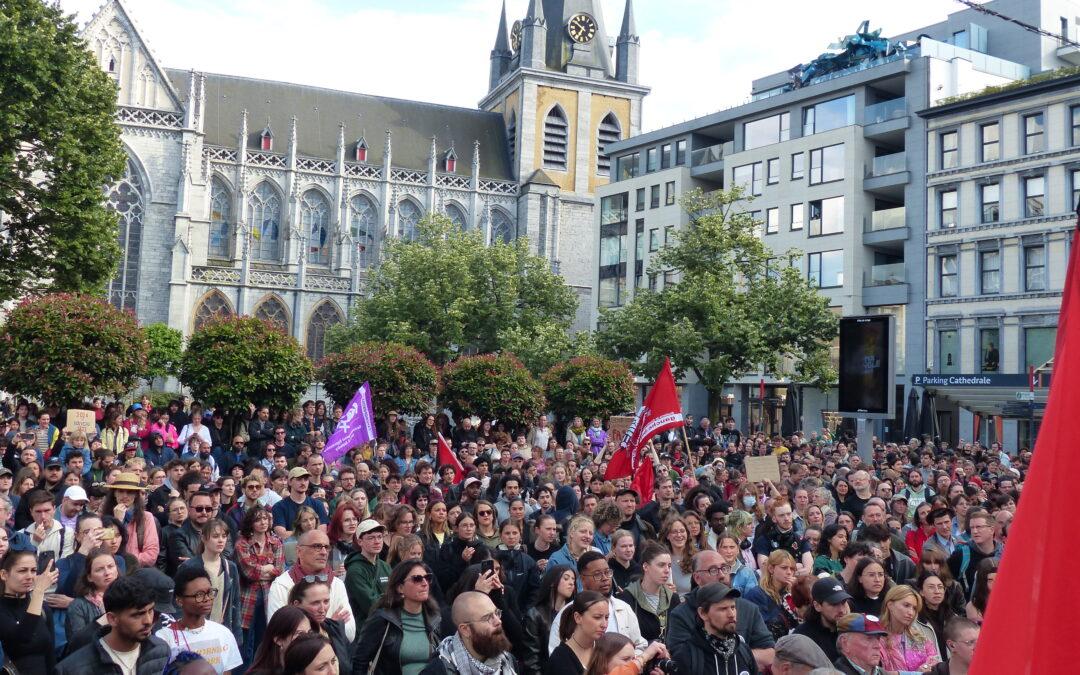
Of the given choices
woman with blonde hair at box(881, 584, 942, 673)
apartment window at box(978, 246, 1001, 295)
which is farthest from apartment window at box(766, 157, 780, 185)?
woman with blonde hair at box(881, 584, 942, 673)

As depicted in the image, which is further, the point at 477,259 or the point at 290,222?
the point at 290,222

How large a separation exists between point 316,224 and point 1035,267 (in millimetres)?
42945

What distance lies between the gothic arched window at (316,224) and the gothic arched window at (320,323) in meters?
4.16

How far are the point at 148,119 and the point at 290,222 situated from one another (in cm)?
1044

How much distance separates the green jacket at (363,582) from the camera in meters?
7.80

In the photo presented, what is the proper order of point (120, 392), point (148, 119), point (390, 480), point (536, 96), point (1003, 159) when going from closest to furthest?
point (390, 480), point (120, 392), point (1003, 159), point (148, 119), point (536, 96)

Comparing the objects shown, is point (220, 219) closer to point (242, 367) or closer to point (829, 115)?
point (829, 115)

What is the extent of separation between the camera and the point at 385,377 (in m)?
27.5

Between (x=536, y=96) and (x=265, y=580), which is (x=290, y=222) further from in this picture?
(x=265, y=580)

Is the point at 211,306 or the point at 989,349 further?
the point at 211,306

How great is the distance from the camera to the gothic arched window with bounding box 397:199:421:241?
67812 mm

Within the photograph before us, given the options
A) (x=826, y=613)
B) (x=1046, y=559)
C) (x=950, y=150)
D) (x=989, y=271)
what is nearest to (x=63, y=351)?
(x=826, y=613)

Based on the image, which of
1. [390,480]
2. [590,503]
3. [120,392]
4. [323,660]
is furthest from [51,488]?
[120,392]

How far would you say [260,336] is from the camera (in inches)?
1024
